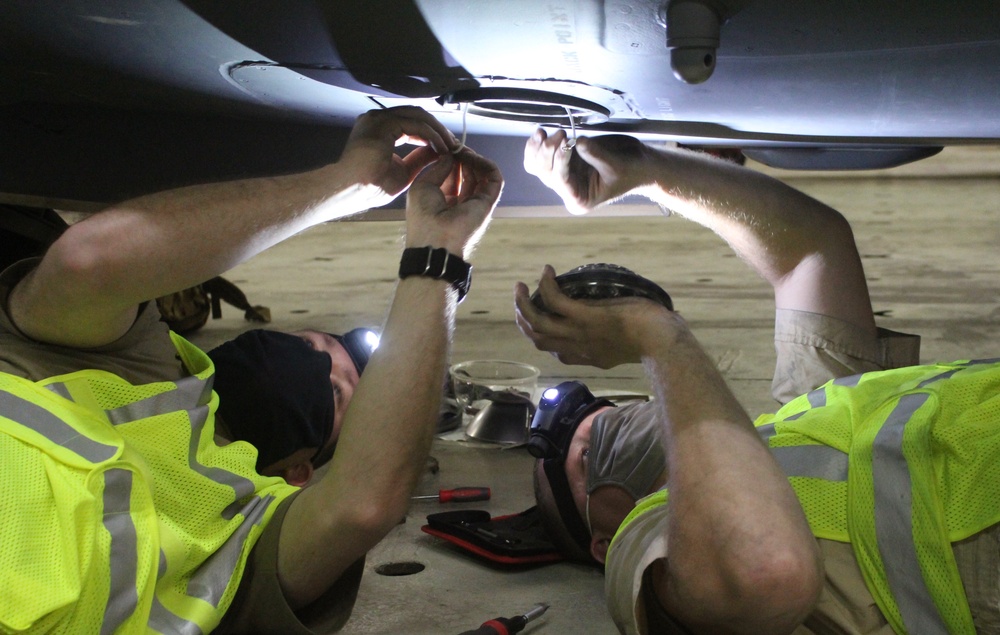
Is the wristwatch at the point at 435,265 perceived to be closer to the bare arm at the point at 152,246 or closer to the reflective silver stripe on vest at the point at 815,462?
the bare arm at the point at 152,246

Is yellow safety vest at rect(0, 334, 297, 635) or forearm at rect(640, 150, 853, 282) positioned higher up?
forearm at rect(640, 150, 853, 282)

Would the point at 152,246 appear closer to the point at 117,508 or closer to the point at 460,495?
the point at 117,508

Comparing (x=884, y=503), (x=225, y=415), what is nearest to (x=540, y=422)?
(x=225, y=415)

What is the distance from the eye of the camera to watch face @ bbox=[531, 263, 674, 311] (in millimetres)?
1270

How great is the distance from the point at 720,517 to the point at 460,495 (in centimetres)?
87

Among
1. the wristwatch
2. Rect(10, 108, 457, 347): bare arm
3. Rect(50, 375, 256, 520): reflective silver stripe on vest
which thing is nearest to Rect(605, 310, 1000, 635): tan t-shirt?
the wristwatch

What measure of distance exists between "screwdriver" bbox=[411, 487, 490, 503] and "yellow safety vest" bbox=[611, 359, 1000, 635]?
68 centimetres

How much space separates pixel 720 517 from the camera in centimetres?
98

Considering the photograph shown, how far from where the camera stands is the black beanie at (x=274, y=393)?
1460 mm

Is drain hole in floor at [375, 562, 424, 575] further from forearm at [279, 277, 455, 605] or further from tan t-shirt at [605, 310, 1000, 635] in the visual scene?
tan t-shirt at [605, 310, 1000, 635]

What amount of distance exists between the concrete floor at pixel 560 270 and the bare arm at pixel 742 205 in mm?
567

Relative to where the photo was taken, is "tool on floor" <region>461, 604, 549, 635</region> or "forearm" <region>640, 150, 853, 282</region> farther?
"forearm" <region>640, 150, 853, 282</region>

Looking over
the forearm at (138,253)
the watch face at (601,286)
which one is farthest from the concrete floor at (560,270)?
the forearm at (138,253)

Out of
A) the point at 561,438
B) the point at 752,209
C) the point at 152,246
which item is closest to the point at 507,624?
the point at 561,438
